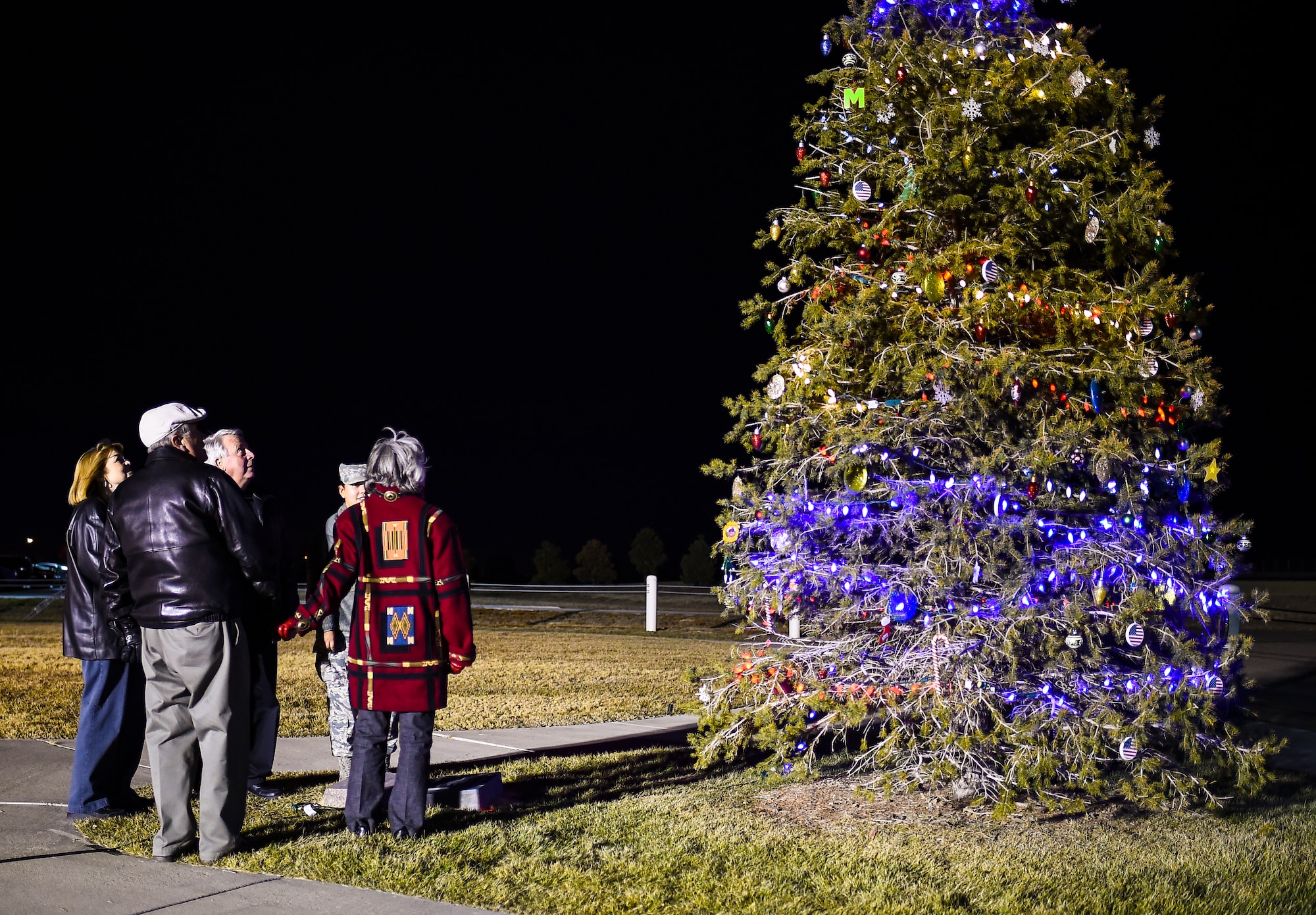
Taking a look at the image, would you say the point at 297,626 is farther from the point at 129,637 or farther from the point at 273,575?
the point at 129,637

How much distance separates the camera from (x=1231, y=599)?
5.62 m

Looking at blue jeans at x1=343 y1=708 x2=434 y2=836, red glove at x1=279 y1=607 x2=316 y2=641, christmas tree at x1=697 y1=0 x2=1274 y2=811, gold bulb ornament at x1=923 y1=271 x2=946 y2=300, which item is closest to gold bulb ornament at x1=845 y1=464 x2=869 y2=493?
christmas tree at x1=697 y1=0 x2=1274 y2=811

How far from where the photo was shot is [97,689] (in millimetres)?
5383

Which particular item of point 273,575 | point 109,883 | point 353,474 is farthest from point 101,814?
point 353,474

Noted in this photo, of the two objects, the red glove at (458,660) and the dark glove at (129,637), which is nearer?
the red glove at (458,660)

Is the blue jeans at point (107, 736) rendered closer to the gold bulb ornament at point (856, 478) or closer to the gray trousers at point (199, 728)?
the gray trousers at point (199, 728)

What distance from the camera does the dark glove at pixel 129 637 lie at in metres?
5.05

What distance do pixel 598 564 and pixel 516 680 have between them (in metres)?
16.7

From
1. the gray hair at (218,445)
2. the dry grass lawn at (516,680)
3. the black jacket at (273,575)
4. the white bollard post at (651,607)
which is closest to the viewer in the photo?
the black jacket at (273,575)

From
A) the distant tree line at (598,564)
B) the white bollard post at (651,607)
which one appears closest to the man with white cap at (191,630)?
the white bollard post at (651,607)

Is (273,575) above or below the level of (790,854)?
above

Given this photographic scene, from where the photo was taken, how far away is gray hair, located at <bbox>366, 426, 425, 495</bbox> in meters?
4.89

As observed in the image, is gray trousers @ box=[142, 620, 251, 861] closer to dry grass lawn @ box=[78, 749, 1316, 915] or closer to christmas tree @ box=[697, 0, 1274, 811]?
dry grass lawn @ box=[78, 749, 1316, 915]

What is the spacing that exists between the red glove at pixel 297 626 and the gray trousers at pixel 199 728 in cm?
26
